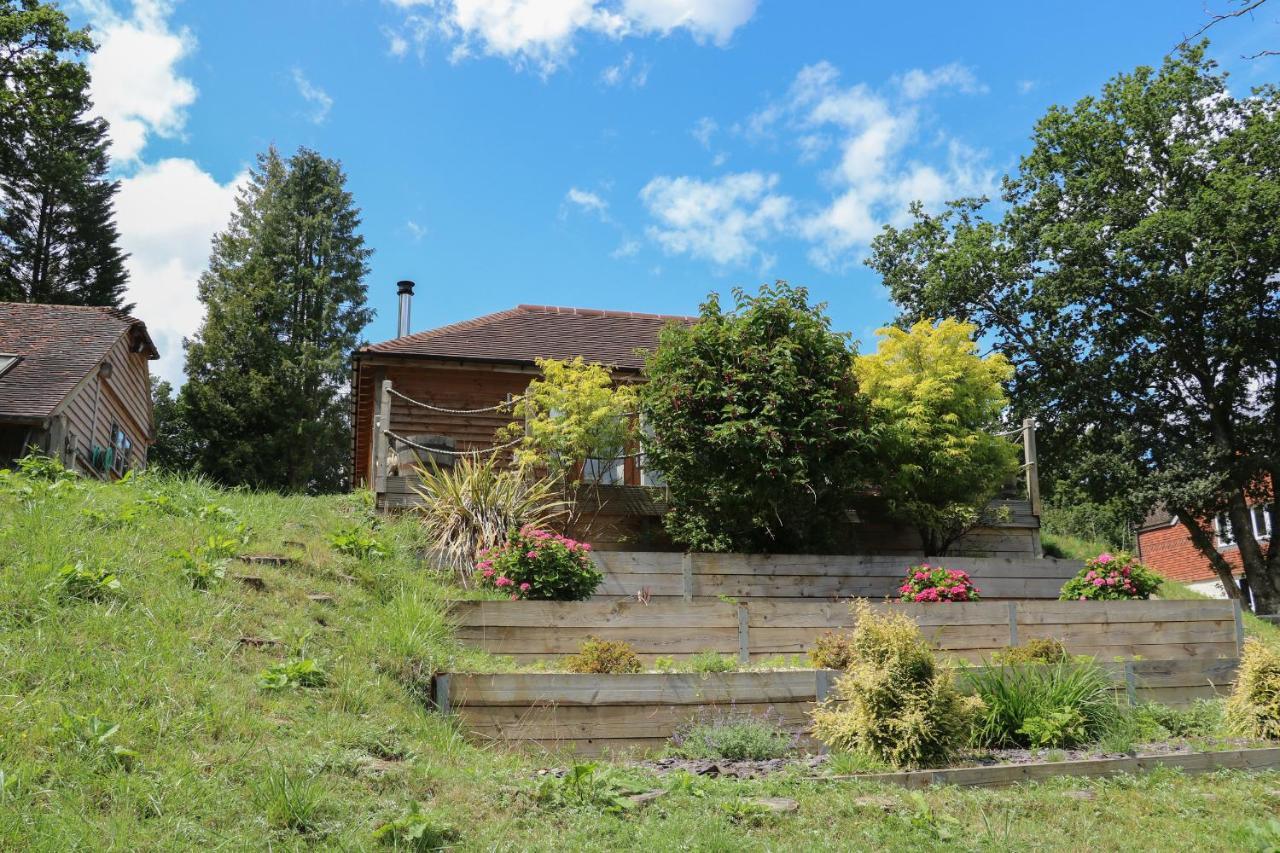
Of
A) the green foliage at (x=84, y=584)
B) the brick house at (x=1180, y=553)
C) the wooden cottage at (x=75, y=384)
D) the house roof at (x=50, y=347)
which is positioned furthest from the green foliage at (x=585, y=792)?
the brick house at (x=1180, y=553)

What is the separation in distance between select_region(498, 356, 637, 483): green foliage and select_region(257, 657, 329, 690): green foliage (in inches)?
232

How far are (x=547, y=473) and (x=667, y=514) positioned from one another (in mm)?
2173

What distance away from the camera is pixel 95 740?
4922mm

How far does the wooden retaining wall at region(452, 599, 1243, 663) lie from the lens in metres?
8.04

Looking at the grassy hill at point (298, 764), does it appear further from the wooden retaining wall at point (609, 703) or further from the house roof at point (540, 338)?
the house roof at point (540, 338)

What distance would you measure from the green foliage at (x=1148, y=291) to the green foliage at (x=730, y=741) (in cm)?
1651

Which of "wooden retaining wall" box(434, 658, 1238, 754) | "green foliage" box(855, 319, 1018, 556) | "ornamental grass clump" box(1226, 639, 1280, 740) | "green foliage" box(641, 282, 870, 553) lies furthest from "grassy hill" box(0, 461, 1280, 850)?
"green foliage" box(855, 319, 1018, 556)

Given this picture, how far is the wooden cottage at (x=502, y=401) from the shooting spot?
501 inches

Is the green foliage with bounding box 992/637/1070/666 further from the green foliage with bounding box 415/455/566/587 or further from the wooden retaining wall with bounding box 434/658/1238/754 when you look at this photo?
the green foliage with bounding box 415/455/566/587

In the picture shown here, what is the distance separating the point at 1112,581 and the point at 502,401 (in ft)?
32.2

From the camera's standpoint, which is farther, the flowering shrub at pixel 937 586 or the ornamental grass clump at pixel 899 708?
the flowering shrub at pixel 937 586

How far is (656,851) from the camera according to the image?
4617 mm

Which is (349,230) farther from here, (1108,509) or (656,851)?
(656,851)

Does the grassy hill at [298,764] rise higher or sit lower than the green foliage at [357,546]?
lower
